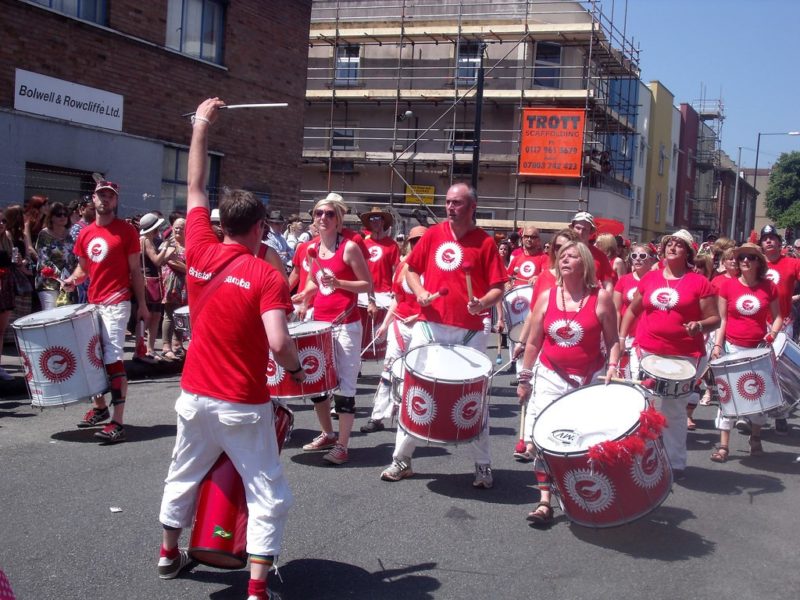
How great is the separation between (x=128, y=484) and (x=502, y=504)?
2529 millimetres

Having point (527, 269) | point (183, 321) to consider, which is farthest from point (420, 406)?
point (527, 269)

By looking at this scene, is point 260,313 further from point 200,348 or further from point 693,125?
point 693,125

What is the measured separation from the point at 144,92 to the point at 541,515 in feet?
45.0

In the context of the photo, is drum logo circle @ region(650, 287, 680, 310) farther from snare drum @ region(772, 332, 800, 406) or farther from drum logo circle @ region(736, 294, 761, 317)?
→ drum logo circle @ region(736, 294, 761, 317)

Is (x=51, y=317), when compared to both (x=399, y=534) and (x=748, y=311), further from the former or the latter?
(x=748, y=311)

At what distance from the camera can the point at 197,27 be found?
59.7ft

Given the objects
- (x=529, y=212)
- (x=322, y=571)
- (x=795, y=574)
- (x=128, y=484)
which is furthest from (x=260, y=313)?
(x=529, y=212)

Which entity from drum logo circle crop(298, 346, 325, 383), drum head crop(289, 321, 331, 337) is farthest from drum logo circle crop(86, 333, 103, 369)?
drum logo circle crop(298, 346, 325, 383)

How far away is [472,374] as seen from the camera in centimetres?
602

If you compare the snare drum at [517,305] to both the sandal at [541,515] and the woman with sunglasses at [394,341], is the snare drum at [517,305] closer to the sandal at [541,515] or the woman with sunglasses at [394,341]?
the woman with sunglasses at [394,341]

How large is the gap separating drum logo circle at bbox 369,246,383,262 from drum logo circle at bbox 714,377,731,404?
13.2 feet

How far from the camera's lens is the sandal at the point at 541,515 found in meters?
5.67

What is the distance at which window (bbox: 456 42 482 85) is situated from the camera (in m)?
35.5

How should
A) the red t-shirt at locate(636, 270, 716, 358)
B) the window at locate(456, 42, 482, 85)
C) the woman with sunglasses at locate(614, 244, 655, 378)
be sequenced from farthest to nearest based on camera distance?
the window at locate(456, 42, 482, 85), the woman with sunglasses at locate(614, 244, 655, 378), the red t-shirt at locate(636, 270, 716, 358)
